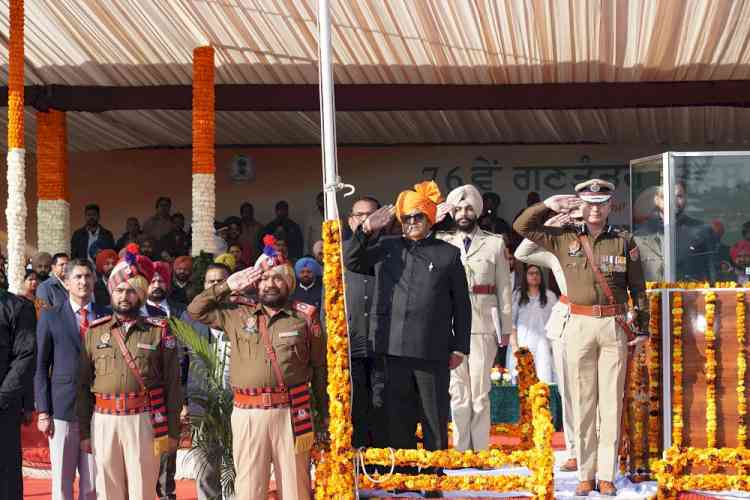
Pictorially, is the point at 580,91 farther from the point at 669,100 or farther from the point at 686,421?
the point at 686,421

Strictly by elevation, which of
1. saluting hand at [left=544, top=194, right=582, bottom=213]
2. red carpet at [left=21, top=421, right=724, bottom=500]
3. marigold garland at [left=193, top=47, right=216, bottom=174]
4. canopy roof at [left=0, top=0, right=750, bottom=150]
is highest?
canopy roof at [left=0, top=0, right=750, bottom=150]

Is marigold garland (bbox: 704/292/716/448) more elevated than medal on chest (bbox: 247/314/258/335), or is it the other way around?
medal on chest (bbox: 247/314/258/335)

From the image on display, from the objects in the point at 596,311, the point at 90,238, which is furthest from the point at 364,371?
the point at 90,238

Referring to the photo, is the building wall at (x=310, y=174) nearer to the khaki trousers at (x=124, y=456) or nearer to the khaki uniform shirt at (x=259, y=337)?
the khaki uniform shirt at (x=259, y=337)

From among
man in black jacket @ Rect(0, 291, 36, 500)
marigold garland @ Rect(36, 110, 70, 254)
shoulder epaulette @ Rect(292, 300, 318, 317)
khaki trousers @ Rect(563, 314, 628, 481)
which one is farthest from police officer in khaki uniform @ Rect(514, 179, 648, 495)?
marigold garland @ Rect(36, 110, 70, 254)

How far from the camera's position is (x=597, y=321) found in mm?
6855

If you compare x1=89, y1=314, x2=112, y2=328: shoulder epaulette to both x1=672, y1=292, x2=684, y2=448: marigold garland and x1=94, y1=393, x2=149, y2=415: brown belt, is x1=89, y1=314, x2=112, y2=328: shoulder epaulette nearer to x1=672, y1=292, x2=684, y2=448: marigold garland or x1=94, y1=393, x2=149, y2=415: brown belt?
x1=94, y1=393, x2=149, y2=415: brown belt

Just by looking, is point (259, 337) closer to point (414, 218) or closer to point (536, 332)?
point (414, 218)

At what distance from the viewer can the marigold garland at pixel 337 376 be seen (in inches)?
238

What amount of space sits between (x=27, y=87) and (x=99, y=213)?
392cm

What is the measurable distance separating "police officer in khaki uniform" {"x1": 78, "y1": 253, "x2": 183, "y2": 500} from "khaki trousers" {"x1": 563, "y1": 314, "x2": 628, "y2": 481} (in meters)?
2.21

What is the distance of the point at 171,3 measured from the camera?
11414 mm

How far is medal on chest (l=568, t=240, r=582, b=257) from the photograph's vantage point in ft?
22.8

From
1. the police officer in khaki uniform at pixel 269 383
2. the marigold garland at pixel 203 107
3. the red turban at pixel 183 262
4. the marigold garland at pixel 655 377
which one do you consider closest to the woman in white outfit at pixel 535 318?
the red turban at pixel 183 262
